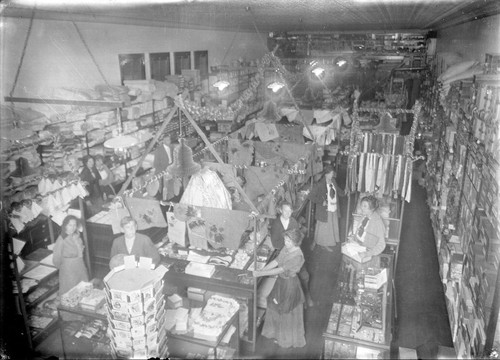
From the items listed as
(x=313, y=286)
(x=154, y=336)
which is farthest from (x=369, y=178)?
(x=154, y=336)

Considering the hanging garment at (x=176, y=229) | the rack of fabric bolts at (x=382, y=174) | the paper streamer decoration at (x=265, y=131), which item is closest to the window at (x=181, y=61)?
the paper streamer decoration at (x=265, y=131)

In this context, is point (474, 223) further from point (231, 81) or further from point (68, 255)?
point (231, 81)

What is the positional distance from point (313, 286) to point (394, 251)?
1.33m

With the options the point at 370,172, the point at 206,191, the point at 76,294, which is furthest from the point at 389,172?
the point at 76,294

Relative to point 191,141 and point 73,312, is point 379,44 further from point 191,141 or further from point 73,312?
point 73,312

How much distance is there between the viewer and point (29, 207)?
245 inches

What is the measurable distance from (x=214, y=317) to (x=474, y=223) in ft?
9.86

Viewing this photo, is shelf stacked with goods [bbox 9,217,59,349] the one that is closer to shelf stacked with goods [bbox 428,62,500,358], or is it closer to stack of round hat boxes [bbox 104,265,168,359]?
stack of round hat boxes [bbox 104,265,168,359]

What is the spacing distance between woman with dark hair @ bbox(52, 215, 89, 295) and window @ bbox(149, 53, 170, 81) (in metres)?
6.64

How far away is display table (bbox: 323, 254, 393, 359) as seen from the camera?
13.7 feet

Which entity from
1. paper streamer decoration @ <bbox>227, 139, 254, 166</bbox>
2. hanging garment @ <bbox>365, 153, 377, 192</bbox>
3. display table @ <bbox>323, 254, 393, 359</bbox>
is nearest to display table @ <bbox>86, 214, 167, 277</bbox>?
display table @ <bbox>323, 254, 393, 359</bbox>

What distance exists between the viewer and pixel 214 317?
455 cm

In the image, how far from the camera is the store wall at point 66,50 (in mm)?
6605

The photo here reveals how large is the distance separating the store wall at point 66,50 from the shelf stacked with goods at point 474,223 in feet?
19.3
